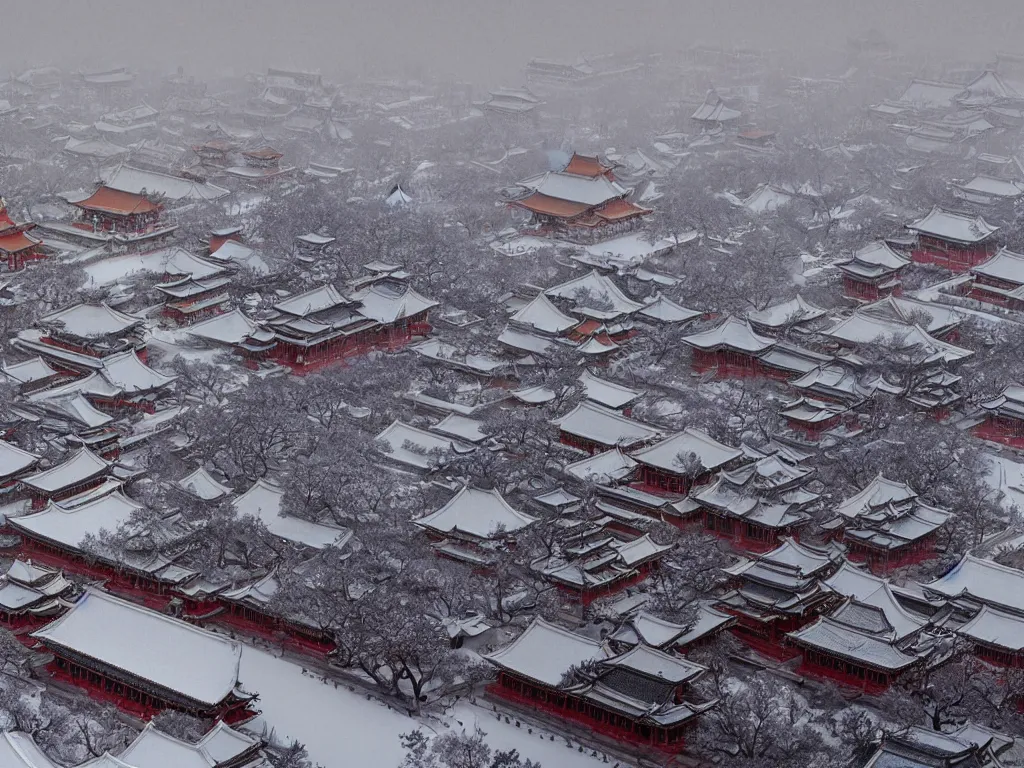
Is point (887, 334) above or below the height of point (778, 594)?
below

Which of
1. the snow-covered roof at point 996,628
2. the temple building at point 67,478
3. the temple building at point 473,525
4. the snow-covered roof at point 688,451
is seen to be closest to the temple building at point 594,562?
the temple building at point 473,525

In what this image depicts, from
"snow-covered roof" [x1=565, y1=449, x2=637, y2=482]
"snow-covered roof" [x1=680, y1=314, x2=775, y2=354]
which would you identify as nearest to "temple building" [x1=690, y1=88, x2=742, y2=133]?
"snow-covered roof" [x1=680, y1=314, x2=775, y2=354]

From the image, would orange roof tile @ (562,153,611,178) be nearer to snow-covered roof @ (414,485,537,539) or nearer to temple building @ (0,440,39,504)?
snow-covered roof @ (414,485,537,539)

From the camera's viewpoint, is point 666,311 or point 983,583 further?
point 666,311

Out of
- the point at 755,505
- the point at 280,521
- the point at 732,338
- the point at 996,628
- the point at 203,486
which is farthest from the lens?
the point at 732,338

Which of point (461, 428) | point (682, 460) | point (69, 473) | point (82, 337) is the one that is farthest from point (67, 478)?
point (682, 460)

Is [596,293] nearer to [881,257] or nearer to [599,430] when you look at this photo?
[881,257]

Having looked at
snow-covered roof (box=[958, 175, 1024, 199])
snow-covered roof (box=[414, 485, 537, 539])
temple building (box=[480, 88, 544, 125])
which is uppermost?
snow-covered roof (box=[414, 485, 537, 539])

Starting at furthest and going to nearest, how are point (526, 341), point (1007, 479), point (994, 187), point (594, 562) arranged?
1. point (994, 187)
2. point (526, 341)
3. point (1007, 479)
4. point (594, 562)
